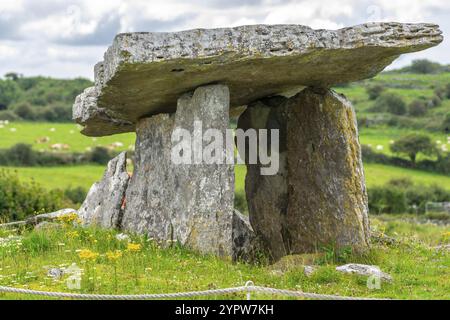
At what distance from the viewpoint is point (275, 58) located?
49.1 feet

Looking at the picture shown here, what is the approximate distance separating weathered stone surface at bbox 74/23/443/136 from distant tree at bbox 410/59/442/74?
351 feet

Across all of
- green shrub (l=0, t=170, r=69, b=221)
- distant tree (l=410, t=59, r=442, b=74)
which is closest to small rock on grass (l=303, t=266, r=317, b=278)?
green shrub (l=0, t=170, r=69, b=221)

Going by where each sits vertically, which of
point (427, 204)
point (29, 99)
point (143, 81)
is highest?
point (29, 99)

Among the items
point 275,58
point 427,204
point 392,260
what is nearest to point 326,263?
point 392,260

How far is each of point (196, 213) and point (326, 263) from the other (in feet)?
8.14

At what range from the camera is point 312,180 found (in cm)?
1800

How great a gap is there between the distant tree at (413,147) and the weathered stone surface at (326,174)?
50.9 metres

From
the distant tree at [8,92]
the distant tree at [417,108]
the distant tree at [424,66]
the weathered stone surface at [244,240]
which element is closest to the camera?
the weathered stone surface at [244,240]

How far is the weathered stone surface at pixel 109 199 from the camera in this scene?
1844 cm

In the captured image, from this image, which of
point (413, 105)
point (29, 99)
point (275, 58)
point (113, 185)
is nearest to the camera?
point (275, 58)

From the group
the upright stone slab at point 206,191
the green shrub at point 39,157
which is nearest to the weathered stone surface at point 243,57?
the upright stone slab at point 206,191

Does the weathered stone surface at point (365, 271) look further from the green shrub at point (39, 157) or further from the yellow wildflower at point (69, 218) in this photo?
the green shrub at point (39, 157)

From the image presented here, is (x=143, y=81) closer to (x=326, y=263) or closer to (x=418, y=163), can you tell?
(x=326, y=263)

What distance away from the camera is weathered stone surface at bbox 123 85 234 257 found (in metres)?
15.5
